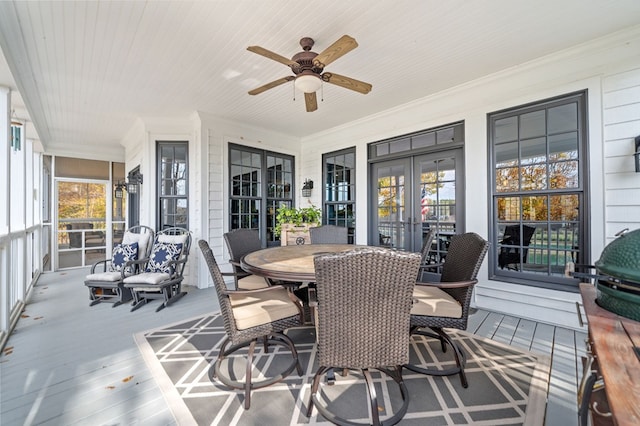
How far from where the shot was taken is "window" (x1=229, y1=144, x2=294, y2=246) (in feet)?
16.8

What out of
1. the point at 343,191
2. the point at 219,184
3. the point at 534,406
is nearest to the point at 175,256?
the point at 219,184

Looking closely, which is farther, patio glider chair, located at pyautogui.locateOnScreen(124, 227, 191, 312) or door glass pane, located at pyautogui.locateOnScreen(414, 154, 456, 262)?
door glass pane, located at pyautogui.locateOnScreen(414, 154, 456, 262)

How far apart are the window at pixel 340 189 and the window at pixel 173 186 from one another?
2.65 m

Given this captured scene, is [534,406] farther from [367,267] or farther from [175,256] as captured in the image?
[175,256]

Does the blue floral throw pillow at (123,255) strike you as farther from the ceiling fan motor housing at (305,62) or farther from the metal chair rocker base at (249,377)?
the ceiling fan motor housing at (305,62)

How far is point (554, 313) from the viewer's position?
298 cm

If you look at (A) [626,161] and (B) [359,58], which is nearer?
(A) [626,161]

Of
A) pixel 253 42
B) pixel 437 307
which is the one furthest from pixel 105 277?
pixel 437 307

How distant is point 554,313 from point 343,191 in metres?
3.56

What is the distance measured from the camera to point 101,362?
2.25m

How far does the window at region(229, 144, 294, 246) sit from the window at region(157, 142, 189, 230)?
82 centimetres

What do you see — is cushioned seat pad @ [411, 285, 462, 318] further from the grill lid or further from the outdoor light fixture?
the outdoor light fixture

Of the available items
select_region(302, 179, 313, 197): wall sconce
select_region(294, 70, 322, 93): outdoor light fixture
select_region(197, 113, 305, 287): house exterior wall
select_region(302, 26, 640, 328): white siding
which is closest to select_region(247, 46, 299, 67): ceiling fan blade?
select_region(294, 70, 322, 93): outdoor light fixture

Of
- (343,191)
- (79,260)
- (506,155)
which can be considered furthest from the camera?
(79,260)
